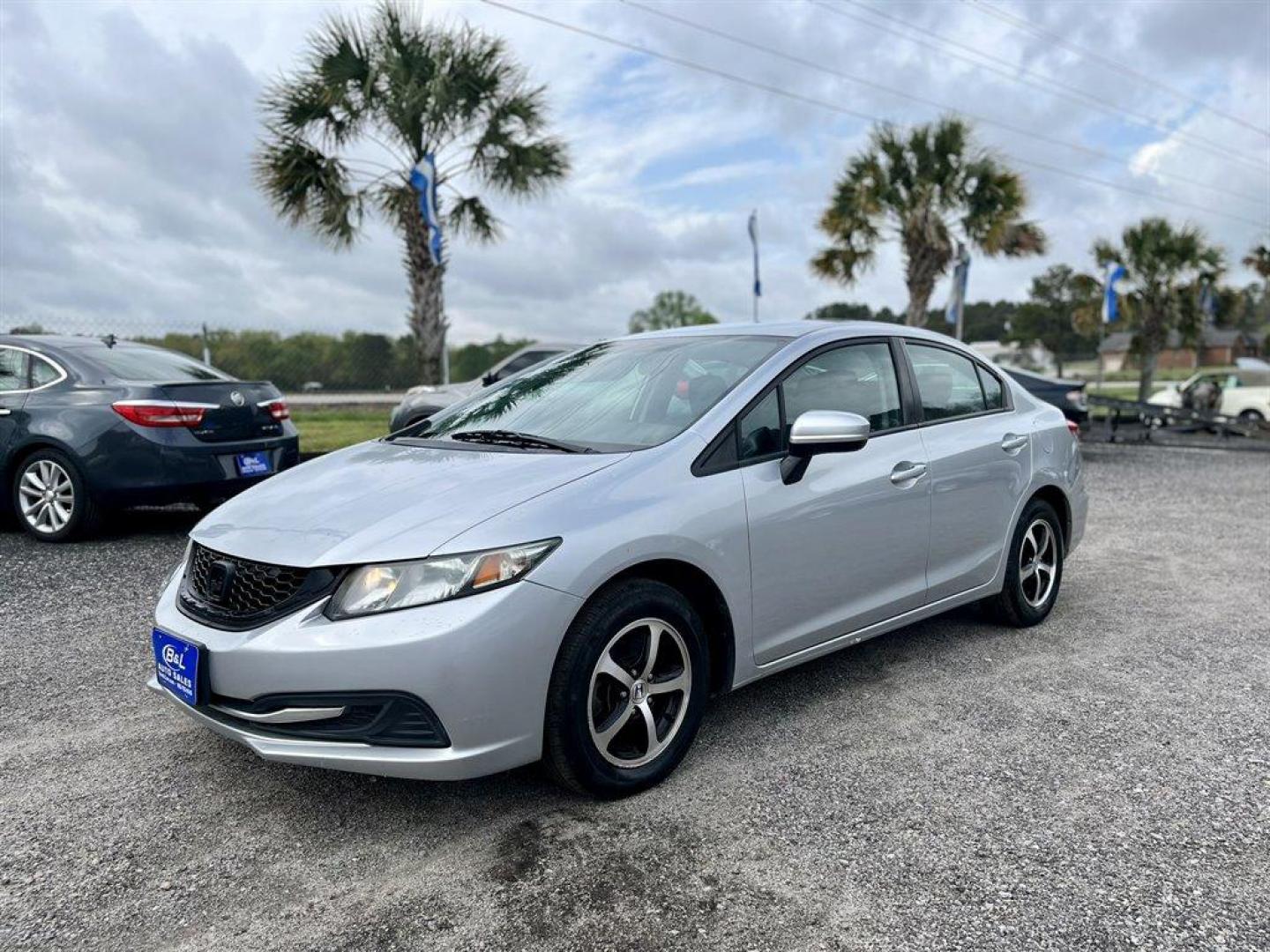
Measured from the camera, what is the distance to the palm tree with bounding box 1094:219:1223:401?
26.7m

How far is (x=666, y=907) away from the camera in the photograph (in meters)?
2.37

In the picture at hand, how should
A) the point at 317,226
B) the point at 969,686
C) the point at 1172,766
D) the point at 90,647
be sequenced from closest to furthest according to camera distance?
the point at 1172,766, the point at 969,686, the point at 90,647, the point at 317,226

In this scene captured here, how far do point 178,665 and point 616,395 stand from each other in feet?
5.74

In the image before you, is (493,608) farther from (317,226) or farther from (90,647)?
(317,226)

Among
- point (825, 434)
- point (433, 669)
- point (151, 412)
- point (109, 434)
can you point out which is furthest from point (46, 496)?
point (825, 434)

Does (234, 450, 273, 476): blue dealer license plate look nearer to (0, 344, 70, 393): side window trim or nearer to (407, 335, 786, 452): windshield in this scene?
(0, 344, 70, 393): side window trim

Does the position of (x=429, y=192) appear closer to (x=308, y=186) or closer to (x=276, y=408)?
(x=308, y=186)

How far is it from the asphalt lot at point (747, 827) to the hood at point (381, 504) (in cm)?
82

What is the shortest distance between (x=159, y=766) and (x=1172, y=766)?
3.36 metres

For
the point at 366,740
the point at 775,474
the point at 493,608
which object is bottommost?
the point at 366,740

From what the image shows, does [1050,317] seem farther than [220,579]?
Yes

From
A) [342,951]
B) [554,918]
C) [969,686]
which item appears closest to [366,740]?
[342,951]

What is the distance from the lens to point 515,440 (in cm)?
343

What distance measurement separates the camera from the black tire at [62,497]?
636cm
